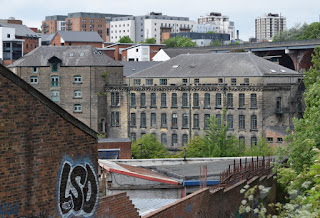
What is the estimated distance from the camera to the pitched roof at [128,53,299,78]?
244 feet

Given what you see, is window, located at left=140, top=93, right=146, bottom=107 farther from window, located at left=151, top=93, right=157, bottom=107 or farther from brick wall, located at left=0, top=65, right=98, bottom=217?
brick wall, located at left=0, top=65, right=98, bottom=217

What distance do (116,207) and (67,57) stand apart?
67.0 metres

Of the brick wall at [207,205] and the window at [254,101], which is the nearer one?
the brick wall at [207,205]

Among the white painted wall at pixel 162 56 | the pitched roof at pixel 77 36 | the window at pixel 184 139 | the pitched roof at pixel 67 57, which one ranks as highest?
the pitched roof at pixel 77 36

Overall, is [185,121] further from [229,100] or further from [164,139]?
[229,100]

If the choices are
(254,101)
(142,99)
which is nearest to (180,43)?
(142,99)

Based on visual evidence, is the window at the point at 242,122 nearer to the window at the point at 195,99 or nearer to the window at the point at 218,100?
the window at the point at 218,100

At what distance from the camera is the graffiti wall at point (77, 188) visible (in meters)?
13.7

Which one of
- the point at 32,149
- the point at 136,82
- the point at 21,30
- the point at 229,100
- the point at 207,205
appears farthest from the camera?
the point at 21,30

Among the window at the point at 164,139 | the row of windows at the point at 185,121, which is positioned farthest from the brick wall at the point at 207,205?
the window at the point at 164,139

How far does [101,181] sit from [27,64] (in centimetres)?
5871

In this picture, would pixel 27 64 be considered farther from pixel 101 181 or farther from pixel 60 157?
pixel 60 157

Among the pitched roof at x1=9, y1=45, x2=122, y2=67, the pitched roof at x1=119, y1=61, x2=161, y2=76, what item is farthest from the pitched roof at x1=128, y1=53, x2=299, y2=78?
the pitched roof at x1=119, y1=61, x2=161, y2=76

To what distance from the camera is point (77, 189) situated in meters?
14.1
